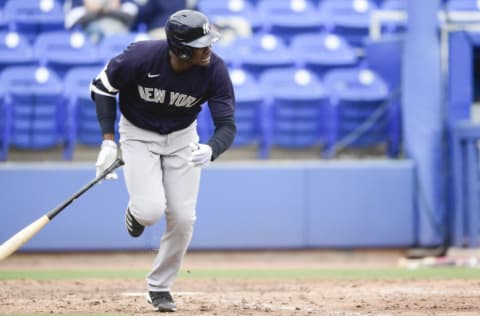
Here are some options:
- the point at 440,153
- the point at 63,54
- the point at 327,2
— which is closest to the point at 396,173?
the point at 440,153

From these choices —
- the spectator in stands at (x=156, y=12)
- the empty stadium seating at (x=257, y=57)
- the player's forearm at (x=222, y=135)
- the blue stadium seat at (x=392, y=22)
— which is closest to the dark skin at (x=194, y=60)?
the player's forearm at (x=222, y=135)

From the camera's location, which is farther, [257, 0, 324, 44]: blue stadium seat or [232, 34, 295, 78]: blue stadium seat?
[257, 0, 324, 44]: blue stadium seat

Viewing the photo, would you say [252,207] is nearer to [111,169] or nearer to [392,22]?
[392,22]

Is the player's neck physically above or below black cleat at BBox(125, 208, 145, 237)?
above

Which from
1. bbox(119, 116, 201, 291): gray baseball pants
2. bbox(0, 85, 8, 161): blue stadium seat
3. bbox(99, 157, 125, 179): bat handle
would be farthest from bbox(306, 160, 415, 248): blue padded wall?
bbox(99, 157, 125, 179): bat handle

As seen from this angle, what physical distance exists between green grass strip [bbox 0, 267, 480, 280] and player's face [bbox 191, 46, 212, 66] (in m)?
3.30

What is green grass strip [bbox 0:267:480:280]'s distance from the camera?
26.6ft

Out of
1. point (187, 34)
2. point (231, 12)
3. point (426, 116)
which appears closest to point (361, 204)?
point (426, 116)

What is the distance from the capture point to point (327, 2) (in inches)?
460

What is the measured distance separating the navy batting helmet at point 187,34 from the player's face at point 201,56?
0.10ft

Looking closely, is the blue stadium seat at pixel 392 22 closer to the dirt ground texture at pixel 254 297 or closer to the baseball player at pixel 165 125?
the dirt ground texture at pixel 254 297

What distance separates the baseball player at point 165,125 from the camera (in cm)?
527

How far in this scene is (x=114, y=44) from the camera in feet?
34.4

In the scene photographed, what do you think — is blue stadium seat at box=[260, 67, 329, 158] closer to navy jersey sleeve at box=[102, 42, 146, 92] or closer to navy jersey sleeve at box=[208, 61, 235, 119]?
navy jersey sleeve at box=[208, 61, 235, 119]
